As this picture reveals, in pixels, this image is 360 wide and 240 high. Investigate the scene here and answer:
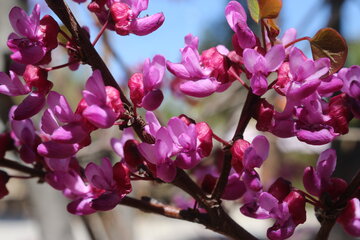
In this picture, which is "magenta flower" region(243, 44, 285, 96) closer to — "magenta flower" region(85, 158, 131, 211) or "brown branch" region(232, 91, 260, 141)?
"brown branch" region(232, 91, 260, 141)

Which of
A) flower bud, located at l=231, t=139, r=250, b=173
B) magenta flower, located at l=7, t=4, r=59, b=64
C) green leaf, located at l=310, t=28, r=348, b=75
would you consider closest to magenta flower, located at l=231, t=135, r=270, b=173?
flower bud, located at l=231, t=139, r=250, b=173

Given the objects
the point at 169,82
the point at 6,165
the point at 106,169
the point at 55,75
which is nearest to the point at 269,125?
the point at 106,169

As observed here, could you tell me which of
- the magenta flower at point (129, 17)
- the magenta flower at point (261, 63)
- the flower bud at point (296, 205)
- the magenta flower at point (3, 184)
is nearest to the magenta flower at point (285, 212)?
the flower bud at point (296, 205)

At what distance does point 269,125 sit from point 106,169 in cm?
17

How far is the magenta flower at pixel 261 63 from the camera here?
1.43 ft

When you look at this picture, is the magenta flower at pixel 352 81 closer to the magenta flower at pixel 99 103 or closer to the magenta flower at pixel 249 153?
the magenta flower at pixel 249 153

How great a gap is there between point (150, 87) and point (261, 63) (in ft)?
0.37

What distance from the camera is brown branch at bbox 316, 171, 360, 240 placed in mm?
467

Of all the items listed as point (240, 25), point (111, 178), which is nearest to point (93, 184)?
point (111, 178)

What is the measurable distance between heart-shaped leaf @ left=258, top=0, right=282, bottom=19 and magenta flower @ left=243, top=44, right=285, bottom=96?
0.20ft

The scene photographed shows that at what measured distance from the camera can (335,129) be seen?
0.46 metres

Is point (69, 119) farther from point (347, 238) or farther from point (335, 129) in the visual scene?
point (347, 238)

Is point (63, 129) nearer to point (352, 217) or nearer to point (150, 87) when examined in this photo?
point (150, 87)

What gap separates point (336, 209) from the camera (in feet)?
1.56
